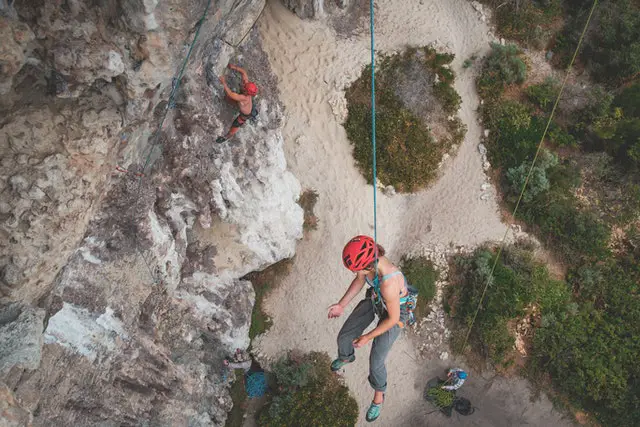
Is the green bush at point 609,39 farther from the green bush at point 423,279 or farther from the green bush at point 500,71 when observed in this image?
the green bush at point 423,279

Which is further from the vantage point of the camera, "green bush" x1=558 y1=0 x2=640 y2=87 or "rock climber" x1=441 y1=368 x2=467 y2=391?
"green bush" x1=558 y1=0 x2=640 y2=87

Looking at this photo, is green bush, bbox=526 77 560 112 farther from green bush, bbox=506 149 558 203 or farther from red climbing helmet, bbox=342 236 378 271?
red climbing helmet, bbox=342 236 378 271

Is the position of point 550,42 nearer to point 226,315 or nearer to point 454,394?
point 454,394

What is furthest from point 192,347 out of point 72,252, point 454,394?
point 454,394

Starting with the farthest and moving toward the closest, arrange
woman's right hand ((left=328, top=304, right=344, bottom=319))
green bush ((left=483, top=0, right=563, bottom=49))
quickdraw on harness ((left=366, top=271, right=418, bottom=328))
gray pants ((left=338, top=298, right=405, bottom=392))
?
1. green bush ((left=483, top=0, right=563, bottom=49))
2. gray pants ((left=338, top=298, right=405, bottom=392))
3. woman's right hand ((left=328, top=304, right=344, bottom=319))
4. quickdraw on harness ((left=366, top=271, right=418, bottom=328))

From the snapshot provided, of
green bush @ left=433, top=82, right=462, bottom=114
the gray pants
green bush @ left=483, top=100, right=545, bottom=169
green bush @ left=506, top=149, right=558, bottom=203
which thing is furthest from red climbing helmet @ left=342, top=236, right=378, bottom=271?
green bush @ left=483, top=100, right=545, bottom=169

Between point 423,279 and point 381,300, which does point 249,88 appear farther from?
point 423,279

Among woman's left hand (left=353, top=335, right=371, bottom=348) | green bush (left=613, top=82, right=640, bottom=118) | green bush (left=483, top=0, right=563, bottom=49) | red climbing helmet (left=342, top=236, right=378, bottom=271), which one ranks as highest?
green bush (left=483, top=0, right=563, bottom=49)
